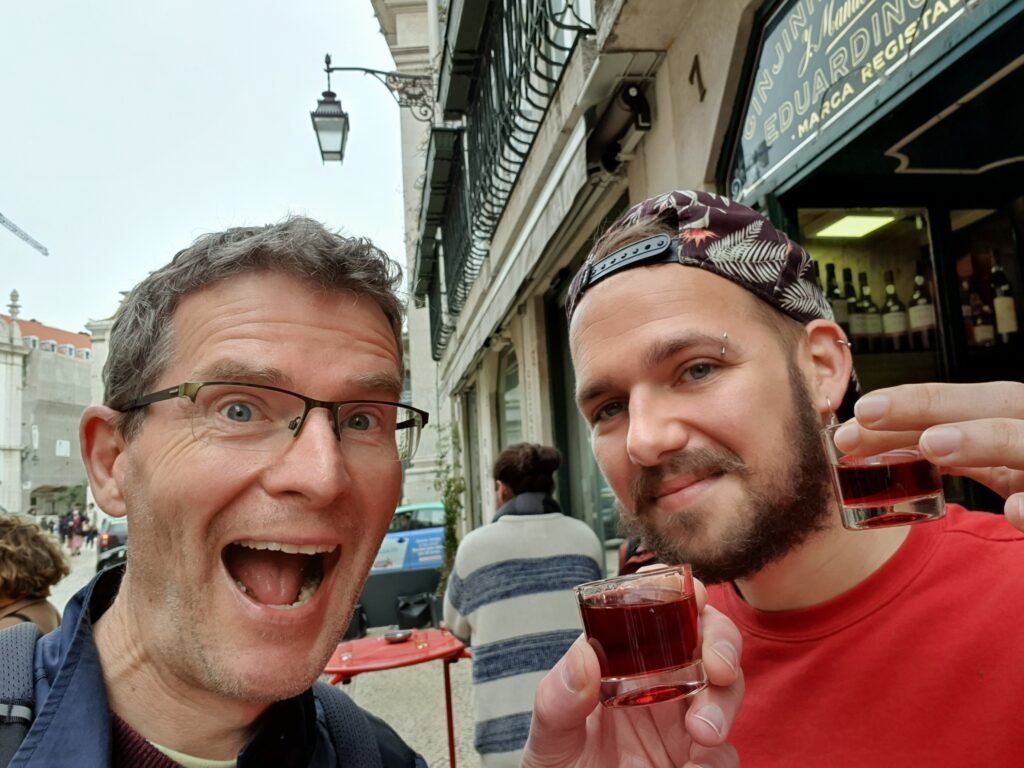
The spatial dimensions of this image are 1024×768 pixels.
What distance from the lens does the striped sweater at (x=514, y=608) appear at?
3480 mm

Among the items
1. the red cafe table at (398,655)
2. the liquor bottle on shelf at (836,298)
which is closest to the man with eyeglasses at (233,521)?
the liquor bottle on shelf at (836,298)

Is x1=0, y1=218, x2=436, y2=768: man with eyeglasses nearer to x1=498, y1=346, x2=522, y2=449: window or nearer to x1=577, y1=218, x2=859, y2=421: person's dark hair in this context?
x1=577, y1=218, x2=859, y2=421: person's dark hair

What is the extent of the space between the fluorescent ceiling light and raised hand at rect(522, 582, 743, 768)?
253cm

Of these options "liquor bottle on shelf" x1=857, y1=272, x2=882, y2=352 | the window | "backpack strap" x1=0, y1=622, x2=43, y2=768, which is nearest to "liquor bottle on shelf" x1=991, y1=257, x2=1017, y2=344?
"liquor bottle on shelf" x1=857, y1=272, x2=882, y2=352

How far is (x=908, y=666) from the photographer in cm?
124

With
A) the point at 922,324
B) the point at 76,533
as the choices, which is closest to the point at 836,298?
the point at 922,324

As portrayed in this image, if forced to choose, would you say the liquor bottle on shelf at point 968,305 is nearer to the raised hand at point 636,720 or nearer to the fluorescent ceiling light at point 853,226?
the fluorescent ceiling light at point 853,226

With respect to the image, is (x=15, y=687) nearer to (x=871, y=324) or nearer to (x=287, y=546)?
(x=287, y=546)

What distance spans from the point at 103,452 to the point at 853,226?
319cm

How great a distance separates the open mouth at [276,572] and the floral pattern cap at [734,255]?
0.88m

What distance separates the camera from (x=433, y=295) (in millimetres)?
15039

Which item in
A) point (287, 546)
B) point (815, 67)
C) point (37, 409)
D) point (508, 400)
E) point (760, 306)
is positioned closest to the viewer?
point (287, 546)

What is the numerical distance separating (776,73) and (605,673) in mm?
2649

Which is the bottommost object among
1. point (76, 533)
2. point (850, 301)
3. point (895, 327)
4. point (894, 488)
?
point (76, 533)
